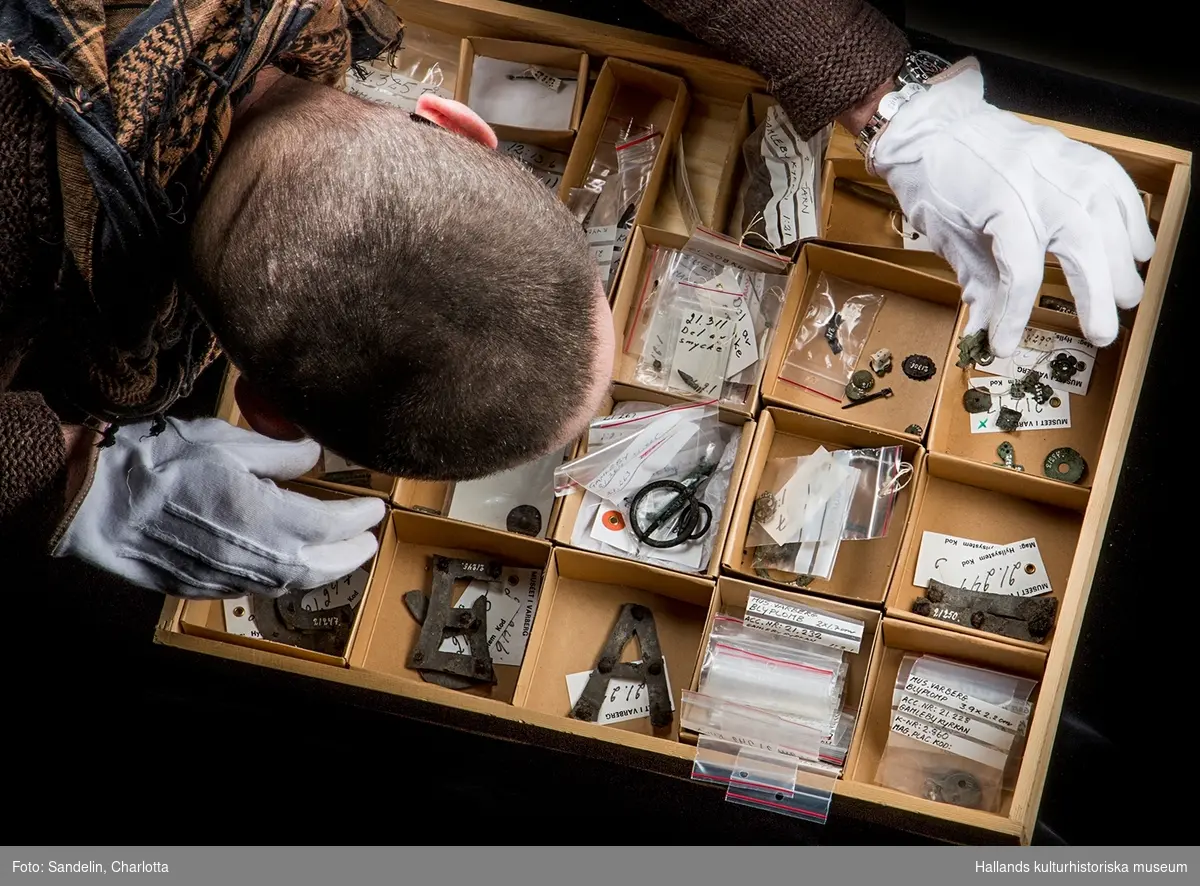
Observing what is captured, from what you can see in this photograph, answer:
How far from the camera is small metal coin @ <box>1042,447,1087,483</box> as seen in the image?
5.66 feet

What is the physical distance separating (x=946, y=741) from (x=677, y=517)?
56 cm

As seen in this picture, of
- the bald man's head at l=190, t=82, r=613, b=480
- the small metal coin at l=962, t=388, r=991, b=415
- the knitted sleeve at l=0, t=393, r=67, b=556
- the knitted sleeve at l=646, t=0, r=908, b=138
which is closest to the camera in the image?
the bald man's head at l=190, t=82, r=613, b=480

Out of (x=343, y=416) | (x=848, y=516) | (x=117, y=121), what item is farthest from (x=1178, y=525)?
(x=117, y=121)

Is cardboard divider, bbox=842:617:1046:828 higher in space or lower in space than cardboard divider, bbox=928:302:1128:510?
lower

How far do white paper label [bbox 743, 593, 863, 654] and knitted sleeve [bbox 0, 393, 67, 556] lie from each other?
3.32ft

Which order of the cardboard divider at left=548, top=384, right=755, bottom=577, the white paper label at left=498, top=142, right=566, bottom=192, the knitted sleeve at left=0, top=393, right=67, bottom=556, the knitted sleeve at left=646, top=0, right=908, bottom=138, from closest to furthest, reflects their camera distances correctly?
the knitted sleeve at left=0, top=393, right=67, bottom=556, the knitted sleeve at left=646, top=0, right=908, bottom=138, the cardboard divider at left=548, top=384, right=755, bottom=577, the white paper label at left=498, top=142, right=566, bottom=192

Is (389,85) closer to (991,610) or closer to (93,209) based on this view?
(93,209)

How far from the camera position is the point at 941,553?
1.78m

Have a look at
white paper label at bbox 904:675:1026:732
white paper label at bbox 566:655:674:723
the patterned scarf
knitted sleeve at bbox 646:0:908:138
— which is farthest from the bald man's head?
white paper label at bbox 904:675:1026:732

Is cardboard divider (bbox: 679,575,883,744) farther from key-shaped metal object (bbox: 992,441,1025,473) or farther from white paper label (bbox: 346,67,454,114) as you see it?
white paper label (bbox: 346,67,454,114)

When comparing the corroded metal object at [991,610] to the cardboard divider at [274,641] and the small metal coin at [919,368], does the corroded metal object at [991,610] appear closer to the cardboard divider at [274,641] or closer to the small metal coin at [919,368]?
the small metal coin at [919,368]

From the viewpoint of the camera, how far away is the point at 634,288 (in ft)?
6.10

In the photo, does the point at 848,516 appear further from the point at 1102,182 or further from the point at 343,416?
the point at 343,416

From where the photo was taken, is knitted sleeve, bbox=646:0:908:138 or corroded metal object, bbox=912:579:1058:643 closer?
knitted sleeve, bbox=646:0:908:138
